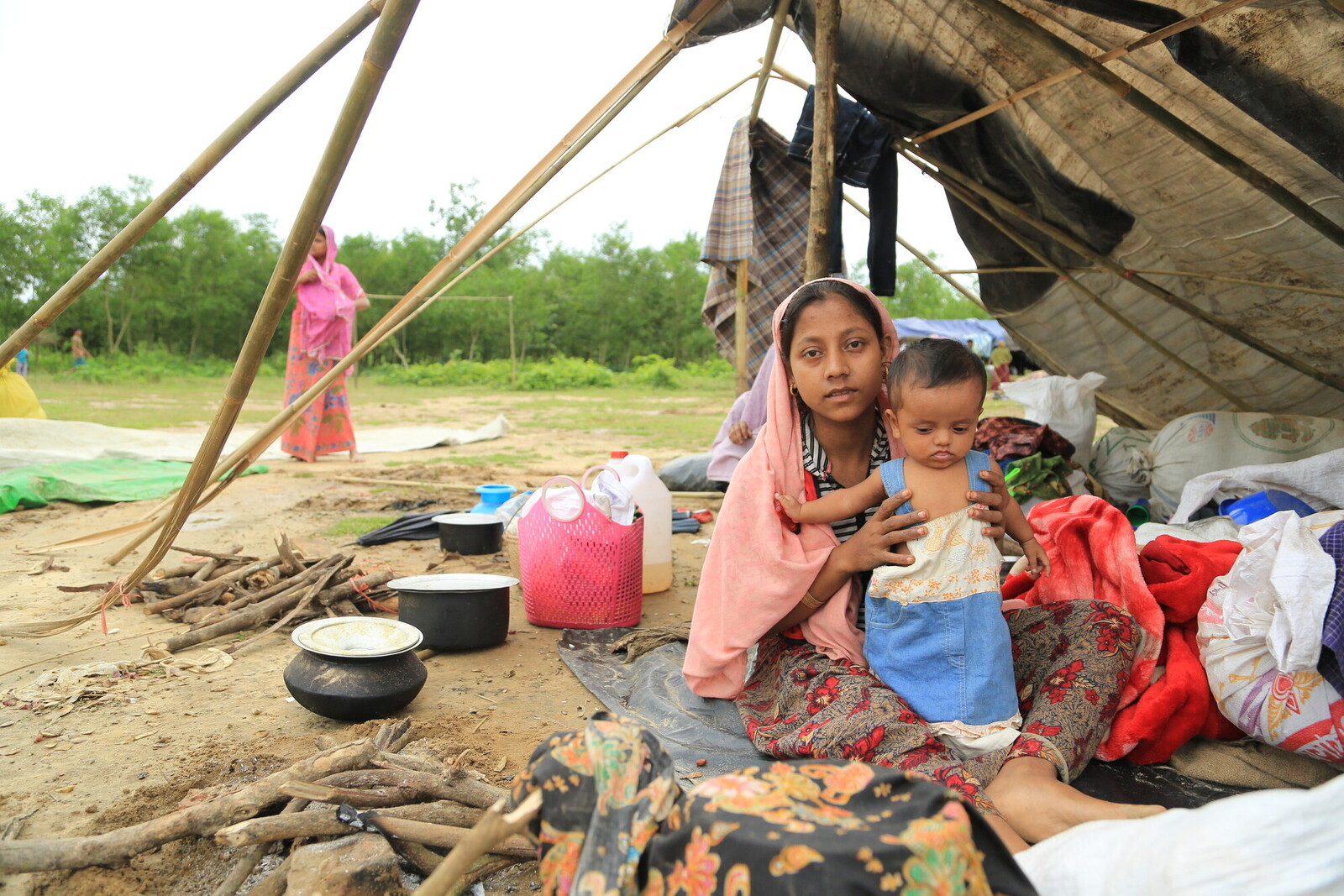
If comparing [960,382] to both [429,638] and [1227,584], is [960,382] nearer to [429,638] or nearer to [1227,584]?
[1227,584]

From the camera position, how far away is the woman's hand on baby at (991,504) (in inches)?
73.9

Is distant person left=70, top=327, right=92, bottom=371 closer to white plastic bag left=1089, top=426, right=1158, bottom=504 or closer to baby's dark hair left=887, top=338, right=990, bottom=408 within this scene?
white plastic bag left=1089, top=426, right=1158, bottom=504

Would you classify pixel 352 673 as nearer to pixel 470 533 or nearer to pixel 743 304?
pixel 470 533

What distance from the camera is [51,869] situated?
141 cm

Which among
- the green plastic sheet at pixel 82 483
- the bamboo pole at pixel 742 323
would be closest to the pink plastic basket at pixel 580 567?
the bamboo pole at pixel 742 323

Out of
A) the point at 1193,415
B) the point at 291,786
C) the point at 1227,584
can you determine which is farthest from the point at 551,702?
the point at 1193,415

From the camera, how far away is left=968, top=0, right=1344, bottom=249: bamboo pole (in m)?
2.64

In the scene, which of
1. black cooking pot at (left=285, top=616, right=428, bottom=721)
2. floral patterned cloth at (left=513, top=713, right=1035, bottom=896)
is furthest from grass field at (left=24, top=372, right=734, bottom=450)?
floral patterned cloth at (left=513, top=713, right=1035, bottom=896)

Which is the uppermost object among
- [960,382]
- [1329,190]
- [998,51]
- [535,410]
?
[998,51]

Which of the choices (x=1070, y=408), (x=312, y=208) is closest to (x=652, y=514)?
(x=312, y=208)

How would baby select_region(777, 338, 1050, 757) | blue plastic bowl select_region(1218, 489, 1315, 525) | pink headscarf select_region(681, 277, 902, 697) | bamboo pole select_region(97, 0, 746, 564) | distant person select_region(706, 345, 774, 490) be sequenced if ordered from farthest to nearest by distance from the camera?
distant person select_region(706, 345, 774, 490) < blue plastic bowl select_region(1218, 489, 1315, 525) < bamboo pole select_region(97, 0, 746, 564) < pink headscarf select_region(681, 277, 902, 697) < baby select_region(777, 338, 1050, 757)

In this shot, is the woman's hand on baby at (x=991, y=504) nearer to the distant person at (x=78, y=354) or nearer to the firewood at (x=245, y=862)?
the firewood at (x=245, y=862)

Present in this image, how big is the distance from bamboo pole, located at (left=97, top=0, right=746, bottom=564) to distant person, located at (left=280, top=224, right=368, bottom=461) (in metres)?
4.15

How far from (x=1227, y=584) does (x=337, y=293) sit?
6377mm
